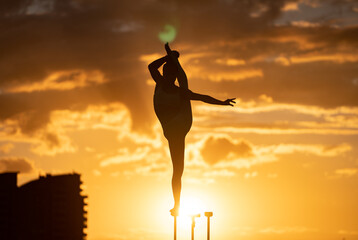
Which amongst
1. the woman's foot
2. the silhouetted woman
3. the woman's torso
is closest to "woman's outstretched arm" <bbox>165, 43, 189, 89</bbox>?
the silhouetted woman

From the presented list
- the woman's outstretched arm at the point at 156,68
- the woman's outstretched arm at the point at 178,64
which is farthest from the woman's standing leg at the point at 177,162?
the woman's outstretched arm at the point at 156,68

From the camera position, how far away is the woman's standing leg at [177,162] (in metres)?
38.5

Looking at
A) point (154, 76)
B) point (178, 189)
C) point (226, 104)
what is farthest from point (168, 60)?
point (178, 189)

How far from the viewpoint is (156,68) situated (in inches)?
1503

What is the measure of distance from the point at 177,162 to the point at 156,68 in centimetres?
485

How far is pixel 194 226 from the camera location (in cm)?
3853

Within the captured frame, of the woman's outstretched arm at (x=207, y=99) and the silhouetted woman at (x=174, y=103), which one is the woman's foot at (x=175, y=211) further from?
the woman's outstretched arm at (x=207, y=99)

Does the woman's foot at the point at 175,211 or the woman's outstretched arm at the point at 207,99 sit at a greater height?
the woman's outstretched arm at the point at 207,99

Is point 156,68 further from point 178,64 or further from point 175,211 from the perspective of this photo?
point 175,211

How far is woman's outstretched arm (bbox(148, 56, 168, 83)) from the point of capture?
38125mm

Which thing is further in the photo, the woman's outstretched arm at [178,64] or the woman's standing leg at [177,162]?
the woman's standing leg at [177,162]

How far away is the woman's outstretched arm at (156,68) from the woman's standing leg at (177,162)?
3125 mm

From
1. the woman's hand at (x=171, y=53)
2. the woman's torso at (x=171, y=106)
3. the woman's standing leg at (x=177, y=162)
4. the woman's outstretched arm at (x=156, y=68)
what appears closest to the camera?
the woman's hand at (x=171, y=53)

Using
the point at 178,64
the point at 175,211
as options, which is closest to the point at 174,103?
the point at 178,64
